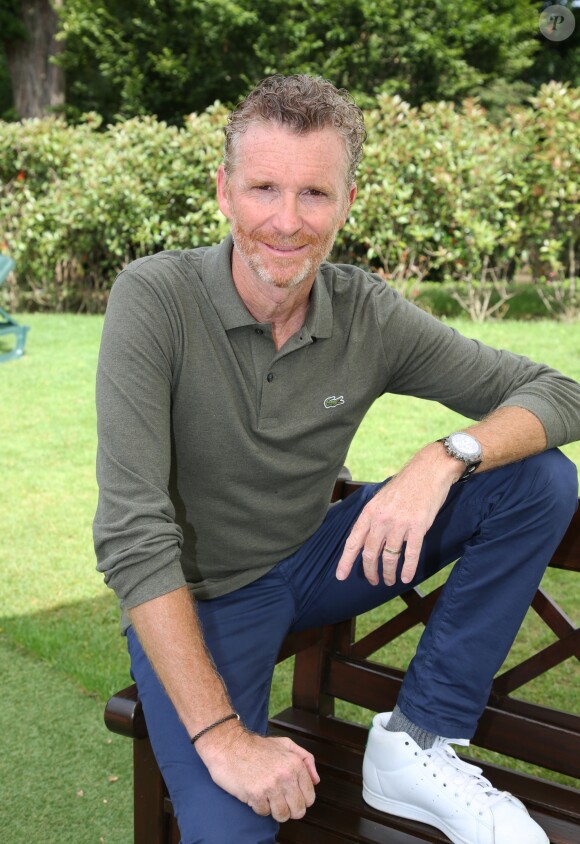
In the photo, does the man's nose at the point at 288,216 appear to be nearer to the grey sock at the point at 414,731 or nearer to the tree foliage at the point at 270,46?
the grey sock at the point at 414,731

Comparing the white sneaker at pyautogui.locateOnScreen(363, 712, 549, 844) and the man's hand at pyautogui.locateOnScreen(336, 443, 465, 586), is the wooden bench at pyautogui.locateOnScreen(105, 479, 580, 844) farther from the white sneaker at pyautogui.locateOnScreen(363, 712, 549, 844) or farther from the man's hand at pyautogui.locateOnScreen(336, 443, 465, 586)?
the man's hand at pyautogui.locateOnScreen(336, 443, 465, 586)

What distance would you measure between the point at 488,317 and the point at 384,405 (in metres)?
3.00

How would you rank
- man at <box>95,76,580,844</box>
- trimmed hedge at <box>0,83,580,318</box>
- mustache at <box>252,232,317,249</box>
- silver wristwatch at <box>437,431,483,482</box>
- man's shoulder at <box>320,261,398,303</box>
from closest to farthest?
1. man at <box>95,76,580,844</box>
2. silver wristwatch at <box>437,431,483,482</box>
3. mustache at <box>252,232,317,249</box>
4. man's shoulder at <box>320,261,398,303</box>
5. trimmed hedge at <box>0,83,580,318</box>

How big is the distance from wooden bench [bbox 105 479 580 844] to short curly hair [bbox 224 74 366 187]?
3.11 ft

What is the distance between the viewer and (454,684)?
200cm

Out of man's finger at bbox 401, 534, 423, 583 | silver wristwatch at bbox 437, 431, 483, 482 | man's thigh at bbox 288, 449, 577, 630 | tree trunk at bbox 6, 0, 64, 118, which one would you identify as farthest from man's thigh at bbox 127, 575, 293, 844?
tree trunk at bbox 6, 0, 64, 118

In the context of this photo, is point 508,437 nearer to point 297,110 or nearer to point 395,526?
point 395,526

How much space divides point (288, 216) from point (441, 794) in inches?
51.3

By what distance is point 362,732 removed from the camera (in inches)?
92.2

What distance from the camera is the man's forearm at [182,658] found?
5.76ft

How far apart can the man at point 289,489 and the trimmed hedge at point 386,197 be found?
6542 mm

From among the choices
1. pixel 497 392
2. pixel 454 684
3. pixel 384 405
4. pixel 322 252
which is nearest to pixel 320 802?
pixel 454 684

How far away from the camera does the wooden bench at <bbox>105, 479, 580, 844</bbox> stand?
6.39 ft

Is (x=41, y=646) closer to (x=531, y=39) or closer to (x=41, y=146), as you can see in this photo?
(x=41, y=146)
